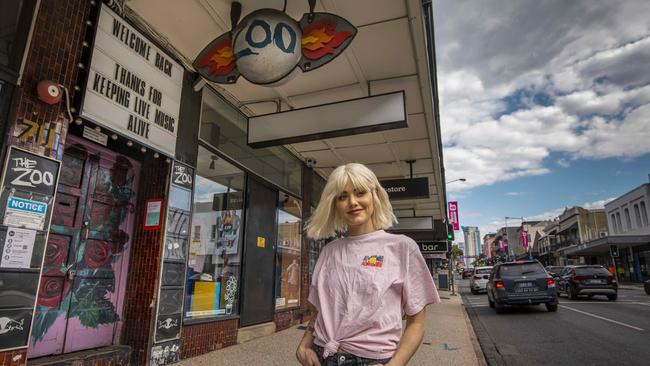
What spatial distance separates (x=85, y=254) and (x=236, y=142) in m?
3.18

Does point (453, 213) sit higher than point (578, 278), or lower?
higher

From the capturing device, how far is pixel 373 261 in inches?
65.0

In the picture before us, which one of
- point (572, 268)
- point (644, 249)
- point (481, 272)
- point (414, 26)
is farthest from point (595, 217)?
point (414, 26)

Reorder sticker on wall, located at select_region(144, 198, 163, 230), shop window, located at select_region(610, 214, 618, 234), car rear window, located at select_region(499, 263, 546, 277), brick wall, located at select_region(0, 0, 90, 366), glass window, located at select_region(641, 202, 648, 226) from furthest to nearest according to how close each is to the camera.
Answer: shop window, located at select_region(610, 214, 618, 234) → glass window, located at select_region(641, 202, 648, 226) → car rear window, located at select_region(499, 263, 546, 277) → sticker on wall, located at select_region(144, 198, 163, 230) → brick wall, located at select_region(0, 0, 90, 366)

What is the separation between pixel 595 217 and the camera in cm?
4981

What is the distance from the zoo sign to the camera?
12.6 feet

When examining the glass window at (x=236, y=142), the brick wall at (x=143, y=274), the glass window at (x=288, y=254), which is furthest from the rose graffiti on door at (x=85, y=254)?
the glass window at (x=288, y=254)

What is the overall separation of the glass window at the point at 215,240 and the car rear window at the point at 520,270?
839cm

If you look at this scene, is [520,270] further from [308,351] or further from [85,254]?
[308,351]

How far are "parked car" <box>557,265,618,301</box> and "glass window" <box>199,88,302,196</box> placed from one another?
41.4 feet

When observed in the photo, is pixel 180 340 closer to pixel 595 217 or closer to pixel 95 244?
pixel 95 244

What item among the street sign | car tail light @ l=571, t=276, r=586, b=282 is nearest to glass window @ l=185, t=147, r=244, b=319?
car tail light @ l=571, t=276, r=586, b=282

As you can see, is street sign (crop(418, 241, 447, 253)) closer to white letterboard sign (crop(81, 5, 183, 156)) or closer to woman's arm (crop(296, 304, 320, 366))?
white letterboard sign (crop(81, 5, 183, 156))

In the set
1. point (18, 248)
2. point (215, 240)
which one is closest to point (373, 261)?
point (18, 248)
